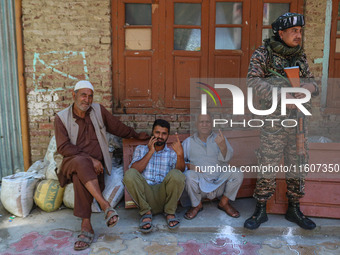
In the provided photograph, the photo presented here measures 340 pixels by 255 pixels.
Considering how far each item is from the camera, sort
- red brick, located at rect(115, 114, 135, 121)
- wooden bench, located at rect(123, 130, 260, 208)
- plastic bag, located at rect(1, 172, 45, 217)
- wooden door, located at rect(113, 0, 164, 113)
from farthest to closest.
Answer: red brick, located at rect(115, 114, 135, 121) → wooden door, located at rect(113, 0, 164, 113) → wooden bench, located at rect(123, 130, 260, 208) → plastic bag, located at rect(1, 172, 45, 217)

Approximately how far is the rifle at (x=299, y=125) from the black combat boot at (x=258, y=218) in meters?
0.56

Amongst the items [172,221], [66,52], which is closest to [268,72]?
[172,221]

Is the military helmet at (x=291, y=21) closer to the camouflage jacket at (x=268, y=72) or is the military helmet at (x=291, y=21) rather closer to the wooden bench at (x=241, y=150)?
the camouflage jacket at (x=268, y=72)

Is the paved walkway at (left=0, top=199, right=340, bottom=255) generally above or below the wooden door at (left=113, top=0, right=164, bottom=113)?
below

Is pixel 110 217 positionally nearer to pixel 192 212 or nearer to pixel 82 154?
pixel 82 154

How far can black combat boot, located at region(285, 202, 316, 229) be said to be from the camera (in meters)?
3.12

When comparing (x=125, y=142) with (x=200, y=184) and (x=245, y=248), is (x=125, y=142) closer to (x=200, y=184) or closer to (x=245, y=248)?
(x=200, y=184)

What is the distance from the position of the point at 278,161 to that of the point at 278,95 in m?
0.68

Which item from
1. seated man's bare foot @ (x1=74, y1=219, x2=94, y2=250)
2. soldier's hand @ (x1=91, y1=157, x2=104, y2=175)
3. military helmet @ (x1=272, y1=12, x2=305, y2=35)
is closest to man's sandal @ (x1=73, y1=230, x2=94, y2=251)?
seated man's bare foot @ (x1=74, y1=219, x2=94, y2=250)

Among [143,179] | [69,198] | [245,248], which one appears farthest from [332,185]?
[69,198]

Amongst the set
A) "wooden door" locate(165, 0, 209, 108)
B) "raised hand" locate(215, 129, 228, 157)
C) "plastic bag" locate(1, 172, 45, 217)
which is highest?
"wooden door" locate(165, 0, 209, 108)

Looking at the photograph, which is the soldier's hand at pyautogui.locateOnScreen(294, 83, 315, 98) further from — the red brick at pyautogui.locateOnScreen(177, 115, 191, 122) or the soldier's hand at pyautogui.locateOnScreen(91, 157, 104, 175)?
the soldier's hand at pyautogui.locateOnScreen(91, 157, 104, 175)

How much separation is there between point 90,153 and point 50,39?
182cm

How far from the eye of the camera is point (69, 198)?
353cm
